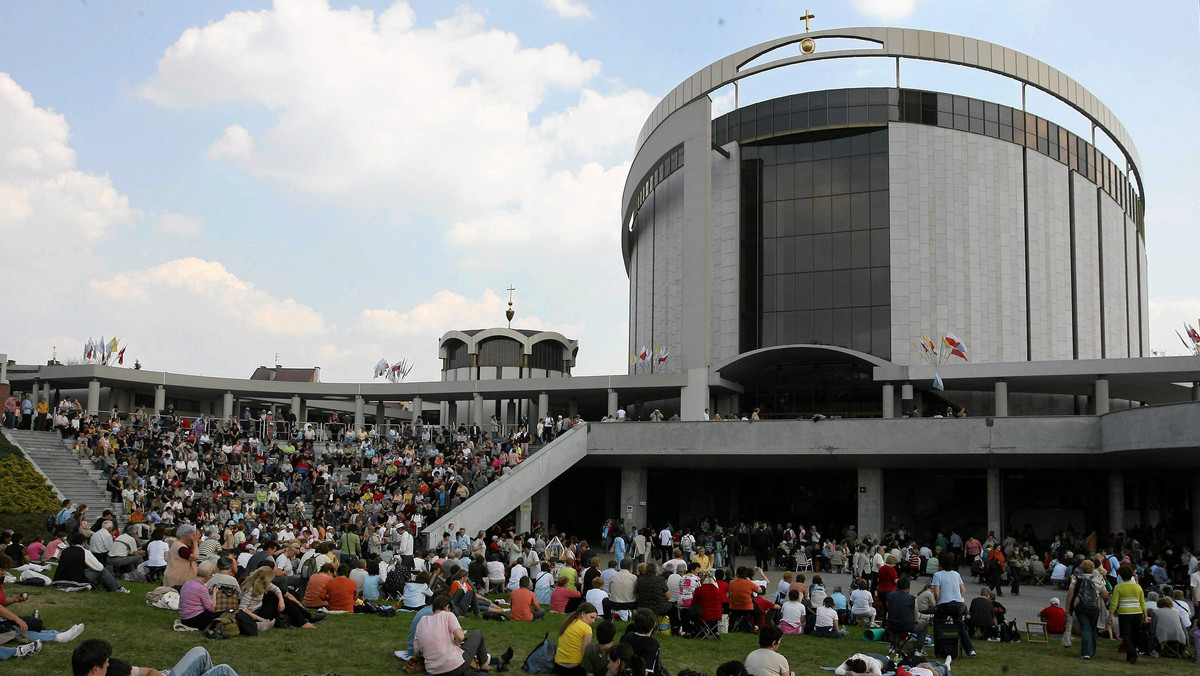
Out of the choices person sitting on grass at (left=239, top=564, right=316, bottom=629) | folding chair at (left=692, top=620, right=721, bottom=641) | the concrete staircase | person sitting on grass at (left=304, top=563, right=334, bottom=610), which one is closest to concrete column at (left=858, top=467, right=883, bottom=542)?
folding chair at (left=692, top=620, right=721, bottom=641)

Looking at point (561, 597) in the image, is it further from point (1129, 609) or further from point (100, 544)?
point (1129, 609)

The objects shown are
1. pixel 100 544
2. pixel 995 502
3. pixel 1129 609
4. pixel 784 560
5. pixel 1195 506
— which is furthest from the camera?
pixel 995 502

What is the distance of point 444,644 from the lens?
37.2 feet

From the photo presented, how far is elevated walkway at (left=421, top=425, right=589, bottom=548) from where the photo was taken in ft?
93.5

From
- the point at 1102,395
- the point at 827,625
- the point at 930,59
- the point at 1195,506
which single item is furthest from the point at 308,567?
the point at 930,59

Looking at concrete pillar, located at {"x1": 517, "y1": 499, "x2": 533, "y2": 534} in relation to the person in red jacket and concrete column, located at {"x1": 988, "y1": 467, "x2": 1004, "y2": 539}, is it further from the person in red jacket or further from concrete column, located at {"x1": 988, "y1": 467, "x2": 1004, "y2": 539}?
the person in red jacket

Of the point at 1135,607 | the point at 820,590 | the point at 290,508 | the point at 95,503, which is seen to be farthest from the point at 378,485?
the point at 1135,607

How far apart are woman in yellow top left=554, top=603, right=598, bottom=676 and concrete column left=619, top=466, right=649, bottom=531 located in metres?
26.6

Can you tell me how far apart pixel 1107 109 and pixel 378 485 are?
41.0 meters

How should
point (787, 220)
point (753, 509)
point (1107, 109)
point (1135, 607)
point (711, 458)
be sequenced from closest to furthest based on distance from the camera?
1. point (1135, 607)
2. point (711, 458)
3. point (753, 509)
4. point (787, 220)
5. point (1107, 109)

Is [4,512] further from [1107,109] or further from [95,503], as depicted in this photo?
[1107,109]

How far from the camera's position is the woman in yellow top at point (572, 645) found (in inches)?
453

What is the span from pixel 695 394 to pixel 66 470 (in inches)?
944

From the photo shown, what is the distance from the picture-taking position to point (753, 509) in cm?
4162
